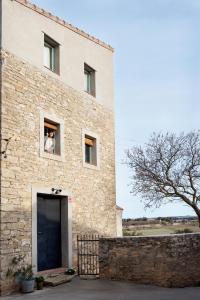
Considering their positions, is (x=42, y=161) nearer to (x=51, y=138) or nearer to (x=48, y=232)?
(x=51, y=138)

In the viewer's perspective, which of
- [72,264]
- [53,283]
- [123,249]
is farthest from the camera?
[72,264]

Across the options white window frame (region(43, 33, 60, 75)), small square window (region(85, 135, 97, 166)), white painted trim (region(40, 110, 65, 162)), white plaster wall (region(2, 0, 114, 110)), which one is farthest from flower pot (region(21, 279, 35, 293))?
white window frame (region(43, 33, 60, 75))

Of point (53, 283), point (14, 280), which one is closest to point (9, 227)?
point (14, 280)

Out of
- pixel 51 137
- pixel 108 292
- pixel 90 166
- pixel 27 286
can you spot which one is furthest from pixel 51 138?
pixel 108 292

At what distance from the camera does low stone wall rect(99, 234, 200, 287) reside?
11984 millimetres

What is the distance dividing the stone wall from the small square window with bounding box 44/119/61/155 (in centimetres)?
31

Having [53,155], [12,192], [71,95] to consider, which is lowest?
[12,192]

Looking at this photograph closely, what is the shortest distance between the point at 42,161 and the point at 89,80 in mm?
4742

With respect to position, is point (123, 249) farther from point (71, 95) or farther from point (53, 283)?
point (71, 95)

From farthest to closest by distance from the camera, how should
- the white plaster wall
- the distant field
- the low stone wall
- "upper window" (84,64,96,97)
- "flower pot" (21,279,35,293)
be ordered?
the distant field < "upper window" (84,64,96,97) < the low stone wall < the white plaster wall < "flower pot" (21,279,35,293)

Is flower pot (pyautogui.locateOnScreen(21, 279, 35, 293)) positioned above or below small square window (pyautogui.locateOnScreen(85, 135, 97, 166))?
below

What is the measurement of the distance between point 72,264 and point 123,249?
6.22 ft

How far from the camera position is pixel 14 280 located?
10789 millimetres

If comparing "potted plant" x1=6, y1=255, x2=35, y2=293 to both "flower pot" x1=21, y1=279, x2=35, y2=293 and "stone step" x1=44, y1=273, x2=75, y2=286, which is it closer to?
"flower pot" x1=21, y1=279, x2=35, y2=293
